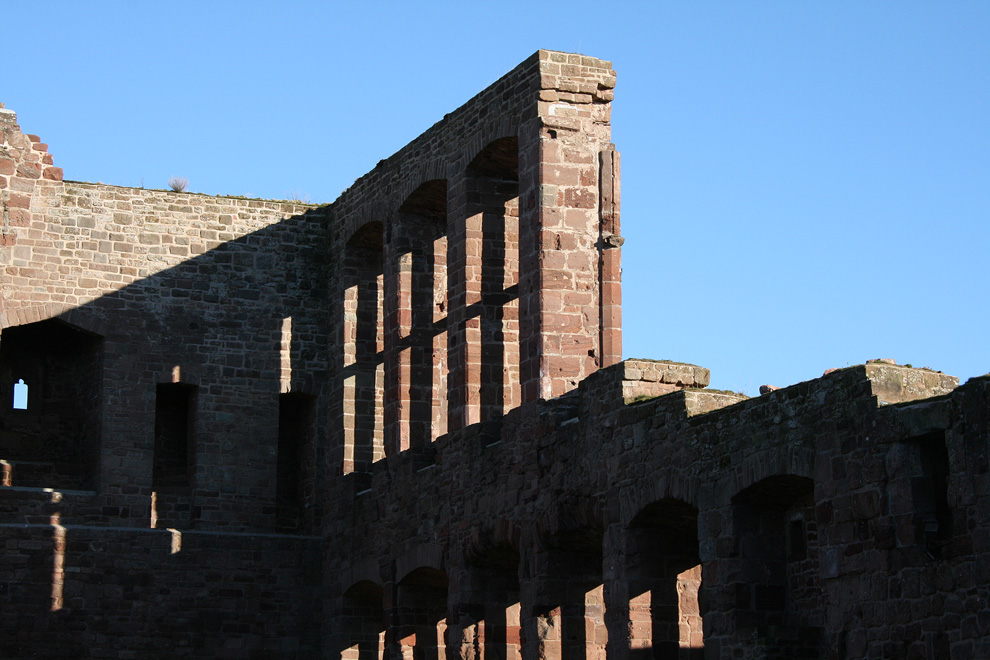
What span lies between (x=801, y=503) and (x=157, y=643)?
9384 mm

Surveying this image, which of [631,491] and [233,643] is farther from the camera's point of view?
[233,643]

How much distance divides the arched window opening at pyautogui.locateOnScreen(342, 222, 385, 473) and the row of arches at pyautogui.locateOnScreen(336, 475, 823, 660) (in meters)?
2.27

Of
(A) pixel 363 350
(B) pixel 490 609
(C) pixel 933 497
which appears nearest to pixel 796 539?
(C) pixel 933 497

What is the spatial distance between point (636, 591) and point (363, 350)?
25.7ft

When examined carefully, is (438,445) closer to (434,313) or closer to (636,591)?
(434,313)

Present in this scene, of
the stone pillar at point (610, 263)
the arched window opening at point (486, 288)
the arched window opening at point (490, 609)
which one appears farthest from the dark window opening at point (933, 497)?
the arched window opening at point (486, 288)

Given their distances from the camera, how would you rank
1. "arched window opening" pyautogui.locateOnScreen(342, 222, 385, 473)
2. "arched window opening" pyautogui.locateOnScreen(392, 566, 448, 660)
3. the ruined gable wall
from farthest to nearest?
"arched window opening" pyautogui.locateOnScreen(342, 222, 385, 473) → the ruined gable wall → "arched window opening" pyautogui.locateOnScreen(392, 566, 448, 660)

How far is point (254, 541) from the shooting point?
22.0m

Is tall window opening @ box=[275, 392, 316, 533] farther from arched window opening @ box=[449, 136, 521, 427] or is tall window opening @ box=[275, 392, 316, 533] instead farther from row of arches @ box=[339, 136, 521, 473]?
arched window opening @ box=[449, 136, 521, 427]

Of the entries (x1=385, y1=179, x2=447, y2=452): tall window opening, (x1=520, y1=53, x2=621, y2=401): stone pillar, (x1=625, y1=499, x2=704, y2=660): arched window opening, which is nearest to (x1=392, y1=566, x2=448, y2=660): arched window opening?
(x1=385, y1=179, x2=447, y2=452): tall window opening

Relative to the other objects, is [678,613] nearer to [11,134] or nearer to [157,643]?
[157,643]

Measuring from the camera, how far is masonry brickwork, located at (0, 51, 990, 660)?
13.3 m

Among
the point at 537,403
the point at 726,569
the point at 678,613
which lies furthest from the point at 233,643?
the point at 726,569

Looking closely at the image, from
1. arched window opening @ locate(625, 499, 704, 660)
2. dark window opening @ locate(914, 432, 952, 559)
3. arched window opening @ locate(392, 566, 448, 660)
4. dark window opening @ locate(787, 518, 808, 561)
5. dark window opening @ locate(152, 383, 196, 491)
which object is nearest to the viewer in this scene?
dark window opening @ locate(914, 432, 952, 559)
